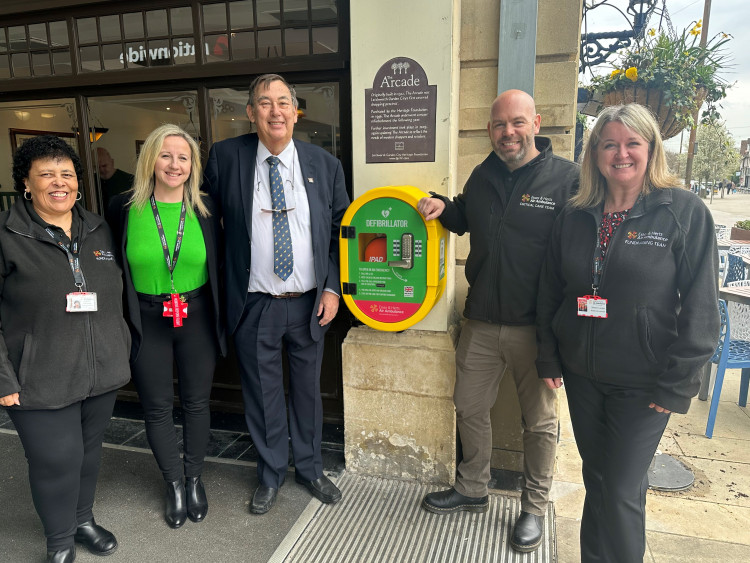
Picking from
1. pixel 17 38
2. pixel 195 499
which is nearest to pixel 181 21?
pixel 17 38

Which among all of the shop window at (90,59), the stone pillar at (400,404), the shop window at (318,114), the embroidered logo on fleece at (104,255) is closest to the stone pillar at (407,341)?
the stone pillar at (400,404)

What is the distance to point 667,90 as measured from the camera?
3.69 meters

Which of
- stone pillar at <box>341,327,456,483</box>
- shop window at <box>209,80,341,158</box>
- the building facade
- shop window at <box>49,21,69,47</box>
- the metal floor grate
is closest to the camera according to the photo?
the metal floor grate

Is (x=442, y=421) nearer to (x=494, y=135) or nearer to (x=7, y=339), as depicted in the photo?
(x=494, y=135)

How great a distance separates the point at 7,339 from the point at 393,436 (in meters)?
1.93

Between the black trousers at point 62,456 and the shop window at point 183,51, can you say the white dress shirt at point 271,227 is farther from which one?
the shop window at point 183,51

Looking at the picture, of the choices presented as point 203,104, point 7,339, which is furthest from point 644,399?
point 203,104

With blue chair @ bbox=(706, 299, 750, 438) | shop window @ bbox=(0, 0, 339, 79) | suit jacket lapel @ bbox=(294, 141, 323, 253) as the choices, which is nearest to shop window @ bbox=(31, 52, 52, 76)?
shop window @ bbox=(0, 0, 339, 79)

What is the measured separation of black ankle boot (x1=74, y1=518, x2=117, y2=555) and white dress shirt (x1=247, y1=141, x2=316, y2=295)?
52.9 inches

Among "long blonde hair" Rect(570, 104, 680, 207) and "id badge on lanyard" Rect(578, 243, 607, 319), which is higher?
"long blonde hair" Rect(570, 104, 680, 207)

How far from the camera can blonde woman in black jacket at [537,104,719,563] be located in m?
1.76

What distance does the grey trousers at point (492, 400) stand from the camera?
7.92 ft

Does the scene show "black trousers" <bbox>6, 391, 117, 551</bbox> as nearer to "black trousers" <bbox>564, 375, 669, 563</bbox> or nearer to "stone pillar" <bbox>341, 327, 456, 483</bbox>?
"stone pillar" <bbox>341, 327, 456, 483</bbox>

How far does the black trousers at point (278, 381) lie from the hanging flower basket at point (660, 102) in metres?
2.95
